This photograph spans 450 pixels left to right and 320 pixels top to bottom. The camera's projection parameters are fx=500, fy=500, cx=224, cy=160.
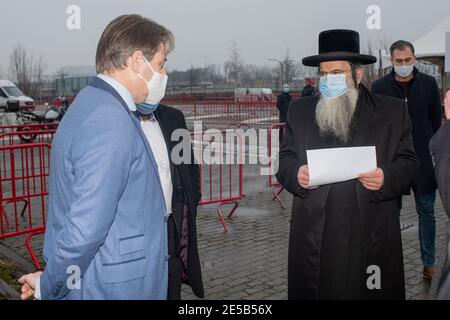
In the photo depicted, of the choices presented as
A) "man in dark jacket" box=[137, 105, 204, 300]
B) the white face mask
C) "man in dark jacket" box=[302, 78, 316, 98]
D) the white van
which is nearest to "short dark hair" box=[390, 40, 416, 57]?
"man in dark jacket" box=[137, 105, 204, 300]

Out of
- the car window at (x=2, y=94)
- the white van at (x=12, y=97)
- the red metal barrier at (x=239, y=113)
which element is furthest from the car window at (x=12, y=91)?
the red metal barrier at (x=239, y=113)

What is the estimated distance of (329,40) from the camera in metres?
3.23

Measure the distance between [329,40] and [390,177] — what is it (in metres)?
0.98

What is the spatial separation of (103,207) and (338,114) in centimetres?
170

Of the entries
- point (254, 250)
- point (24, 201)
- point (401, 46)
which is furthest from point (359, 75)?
point (24, 201)

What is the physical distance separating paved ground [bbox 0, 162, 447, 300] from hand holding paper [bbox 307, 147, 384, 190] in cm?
136

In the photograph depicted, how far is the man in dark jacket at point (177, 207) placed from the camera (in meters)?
2.56

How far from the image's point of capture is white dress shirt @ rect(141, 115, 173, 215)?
2.47 m

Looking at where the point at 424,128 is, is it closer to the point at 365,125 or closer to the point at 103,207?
the point at 365,125

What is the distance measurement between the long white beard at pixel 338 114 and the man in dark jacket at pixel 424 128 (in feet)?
5.59

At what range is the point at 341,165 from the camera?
2789 mm

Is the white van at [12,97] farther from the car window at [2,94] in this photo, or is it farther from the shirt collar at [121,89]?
the shirt collar at [121,89]

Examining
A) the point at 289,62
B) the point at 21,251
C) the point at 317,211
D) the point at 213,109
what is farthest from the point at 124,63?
the point at 289,62
